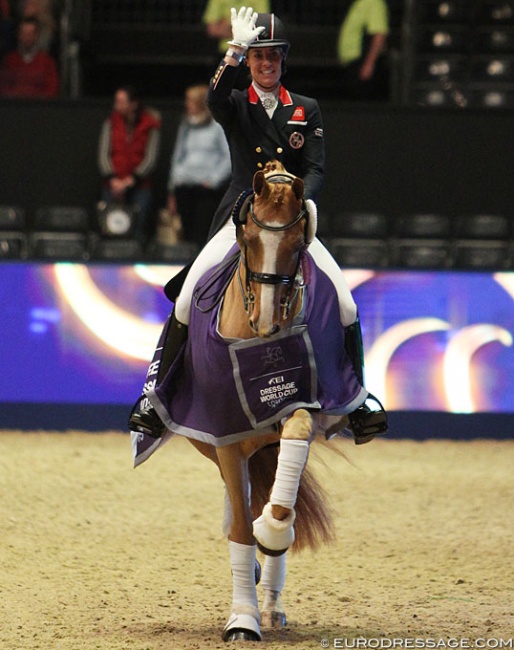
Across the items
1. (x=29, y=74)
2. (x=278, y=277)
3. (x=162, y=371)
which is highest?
(x=278, y=277)

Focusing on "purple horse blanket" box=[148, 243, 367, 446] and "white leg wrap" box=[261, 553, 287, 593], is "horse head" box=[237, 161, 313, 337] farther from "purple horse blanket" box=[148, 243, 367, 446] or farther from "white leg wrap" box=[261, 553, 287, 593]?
"white leg wrap" box=[261, 553, 287, 593]

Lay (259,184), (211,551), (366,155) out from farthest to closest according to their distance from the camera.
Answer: (366,155) → (211,551) → (259,184)

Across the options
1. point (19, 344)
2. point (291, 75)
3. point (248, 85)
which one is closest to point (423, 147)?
point (291, 75)

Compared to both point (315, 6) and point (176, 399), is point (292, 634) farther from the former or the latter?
point (315, 6)

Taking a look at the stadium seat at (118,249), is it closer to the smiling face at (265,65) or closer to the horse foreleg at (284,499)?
the smiling face at (265,65)

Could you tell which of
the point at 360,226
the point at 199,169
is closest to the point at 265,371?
the point at 199,169

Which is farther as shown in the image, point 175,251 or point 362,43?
point 362,43

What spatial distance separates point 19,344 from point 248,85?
5068mm

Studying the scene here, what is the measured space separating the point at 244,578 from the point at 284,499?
64 centimetres

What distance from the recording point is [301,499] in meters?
5.60

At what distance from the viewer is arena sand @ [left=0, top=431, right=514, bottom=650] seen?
5.26 meters

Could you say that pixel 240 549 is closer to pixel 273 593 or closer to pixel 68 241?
pixel 273 593

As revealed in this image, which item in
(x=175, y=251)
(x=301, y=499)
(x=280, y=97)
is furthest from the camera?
(x=175, y=251)

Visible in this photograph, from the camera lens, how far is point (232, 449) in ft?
16.5
